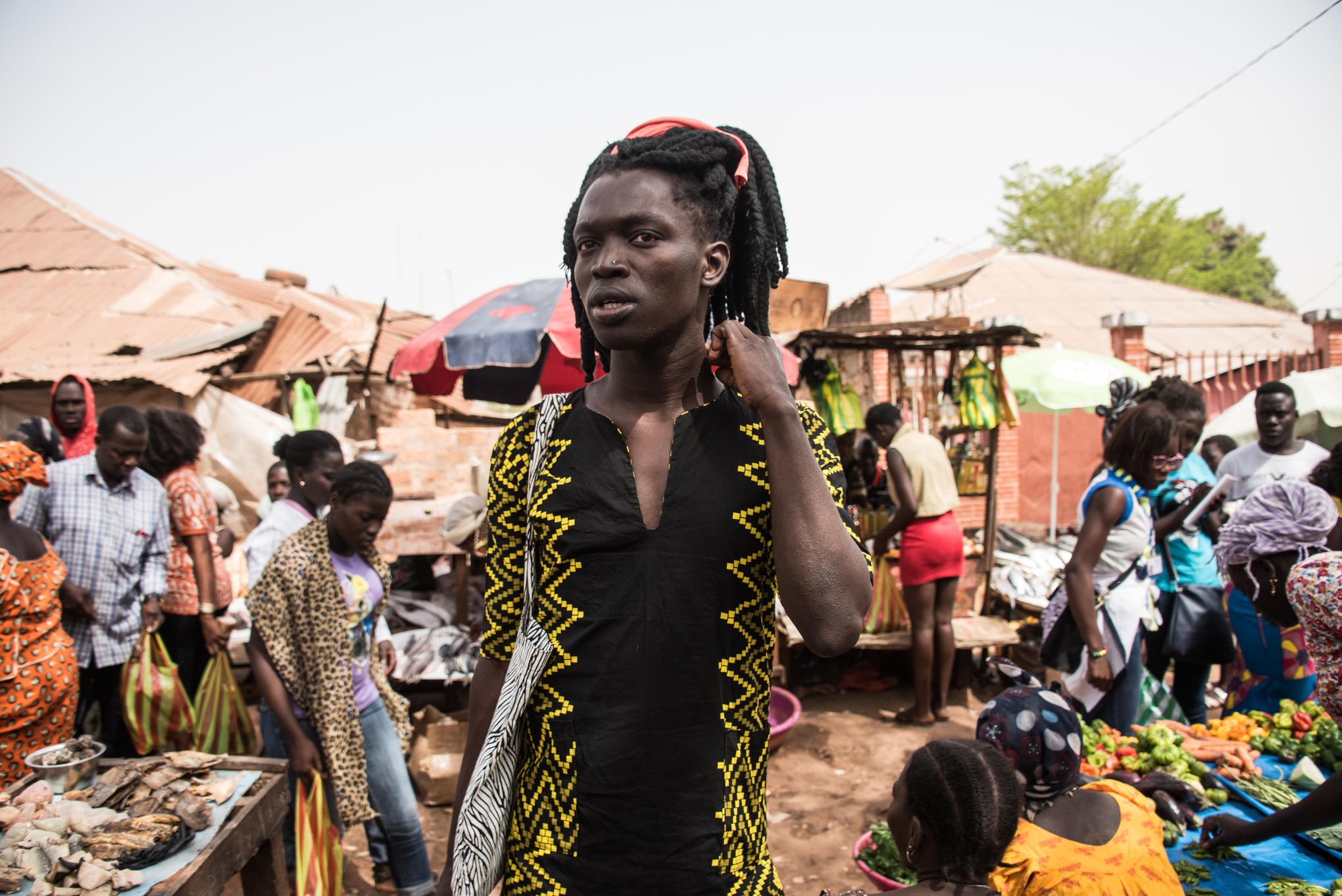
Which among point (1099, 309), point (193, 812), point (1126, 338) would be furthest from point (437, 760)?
point (1099, 309)

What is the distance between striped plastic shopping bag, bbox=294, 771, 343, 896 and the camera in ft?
10.4

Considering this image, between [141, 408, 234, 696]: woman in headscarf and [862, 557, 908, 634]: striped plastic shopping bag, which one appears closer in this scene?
[141, 408, 234, 696]: woman in headscarf

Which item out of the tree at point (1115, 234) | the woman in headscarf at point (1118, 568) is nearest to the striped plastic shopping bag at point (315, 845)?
the woman in headscarf at point (1118, 568)

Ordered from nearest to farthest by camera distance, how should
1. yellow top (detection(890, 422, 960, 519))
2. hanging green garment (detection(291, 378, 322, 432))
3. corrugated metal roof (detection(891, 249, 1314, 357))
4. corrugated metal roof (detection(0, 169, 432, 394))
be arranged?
1. yellow top (detection(890, 422, 960, 519))
2. hanging green garment (detection(291, 378, 322, 432))
3. corrugated metal roof (detection(0, 169, 432, 394))
4. corrugated metal roof (detection(891, 249, 1314, 357))

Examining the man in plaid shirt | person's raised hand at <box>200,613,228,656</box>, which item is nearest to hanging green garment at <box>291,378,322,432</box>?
person's raised hand at <box>200,613,228,656</box>

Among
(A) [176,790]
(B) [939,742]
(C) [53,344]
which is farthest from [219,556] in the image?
(C) [53,344]

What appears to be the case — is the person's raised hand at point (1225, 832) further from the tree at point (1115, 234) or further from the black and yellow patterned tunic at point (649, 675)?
the tree at point (1115, 234)

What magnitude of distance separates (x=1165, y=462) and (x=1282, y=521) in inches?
21.3

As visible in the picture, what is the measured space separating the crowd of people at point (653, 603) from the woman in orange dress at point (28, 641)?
13 mm

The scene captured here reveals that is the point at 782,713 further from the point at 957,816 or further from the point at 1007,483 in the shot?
the point at 1007,483

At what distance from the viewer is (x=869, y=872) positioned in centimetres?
372

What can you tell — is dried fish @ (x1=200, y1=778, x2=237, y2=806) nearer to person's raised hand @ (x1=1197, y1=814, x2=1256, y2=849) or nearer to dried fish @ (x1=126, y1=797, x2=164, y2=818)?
dried fish @ (x1=126, y1=797, x2=164, y2=818)

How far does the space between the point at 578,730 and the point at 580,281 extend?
2.34ft

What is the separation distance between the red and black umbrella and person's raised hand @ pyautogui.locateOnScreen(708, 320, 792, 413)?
11.0 feet
